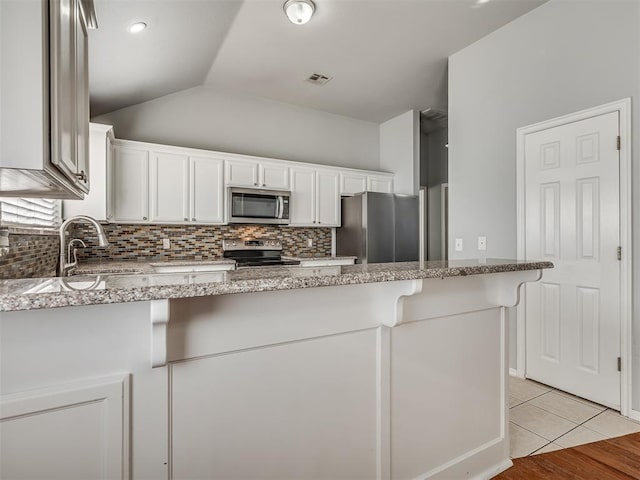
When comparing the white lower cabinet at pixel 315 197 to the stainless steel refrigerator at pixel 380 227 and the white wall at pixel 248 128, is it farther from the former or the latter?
the white wall at pixel 248 128

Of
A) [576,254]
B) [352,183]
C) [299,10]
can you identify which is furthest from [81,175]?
[352,183]

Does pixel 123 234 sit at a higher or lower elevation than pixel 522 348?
higher

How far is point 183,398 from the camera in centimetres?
99

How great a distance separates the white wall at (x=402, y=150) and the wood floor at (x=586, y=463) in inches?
142

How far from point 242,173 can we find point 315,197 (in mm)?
1012

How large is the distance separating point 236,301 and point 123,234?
336 centimetres

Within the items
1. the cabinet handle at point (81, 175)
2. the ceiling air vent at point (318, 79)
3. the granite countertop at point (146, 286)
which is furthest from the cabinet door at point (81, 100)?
the ceiling air vent at point (318, 79)

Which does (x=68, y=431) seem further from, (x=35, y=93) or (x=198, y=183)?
(x=198, y=183)

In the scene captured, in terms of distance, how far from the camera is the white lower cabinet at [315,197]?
4.55 meters

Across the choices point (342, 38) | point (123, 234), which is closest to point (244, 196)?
point (123, 234)

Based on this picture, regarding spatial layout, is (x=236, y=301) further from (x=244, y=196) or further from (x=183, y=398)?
(x=244, y=196)

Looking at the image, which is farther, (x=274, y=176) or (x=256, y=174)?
(x=274, y=176)

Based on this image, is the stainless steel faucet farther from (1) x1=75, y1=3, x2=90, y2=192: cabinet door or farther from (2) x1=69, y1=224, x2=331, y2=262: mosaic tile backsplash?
(2) x1=69, y1=224, x2=331, y2=262: mosaic tile backsplash

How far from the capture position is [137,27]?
7.93 ft
